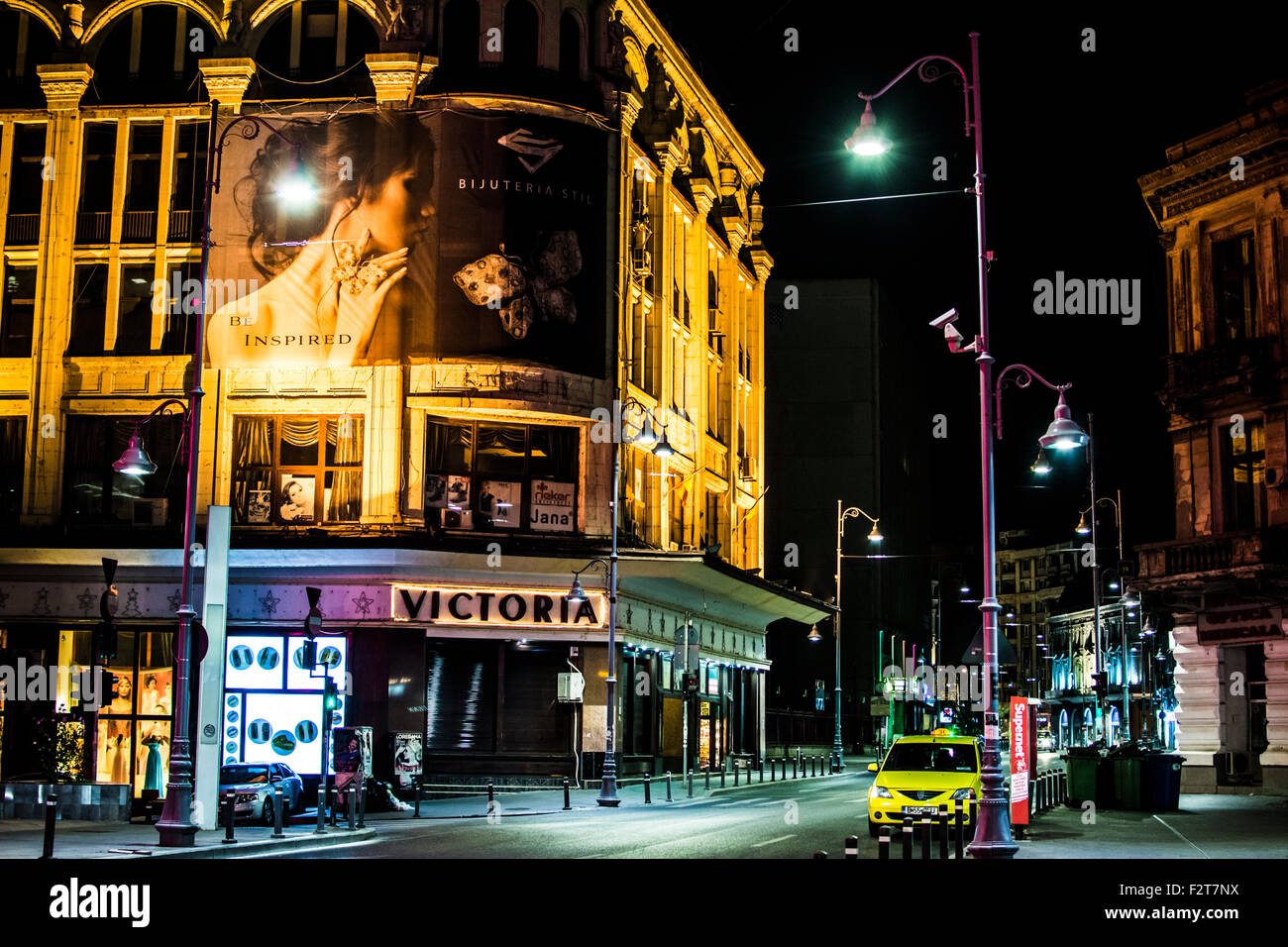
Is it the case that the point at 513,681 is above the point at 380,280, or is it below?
below

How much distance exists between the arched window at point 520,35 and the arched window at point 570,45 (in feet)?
3.55

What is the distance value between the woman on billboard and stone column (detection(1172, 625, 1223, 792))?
975 inches

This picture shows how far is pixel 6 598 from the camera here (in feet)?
140

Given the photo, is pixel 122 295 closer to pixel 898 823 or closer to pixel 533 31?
pixel 533 31

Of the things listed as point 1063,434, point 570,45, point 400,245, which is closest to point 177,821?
point 1063,434

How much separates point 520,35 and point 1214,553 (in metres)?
25.3

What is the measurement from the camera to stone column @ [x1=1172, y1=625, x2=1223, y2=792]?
42.5 meters

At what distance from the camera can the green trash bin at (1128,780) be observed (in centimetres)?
3309

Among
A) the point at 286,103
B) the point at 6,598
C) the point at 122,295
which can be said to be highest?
the point at 286,103

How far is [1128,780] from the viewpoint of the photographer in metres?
33.4

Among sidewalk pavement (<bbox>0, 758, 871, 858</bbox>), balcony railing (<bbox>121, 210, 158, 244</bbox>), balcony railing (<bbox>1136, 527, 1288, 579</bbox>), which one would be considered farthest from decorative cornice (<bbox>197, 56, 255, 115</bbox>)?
balcony railing (<bbox>1136, 527, 1288, 579</bbox>)

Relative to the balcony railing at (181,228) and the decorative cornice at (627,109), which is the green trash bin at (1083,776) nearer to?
the decorative cornice at (627,109)
